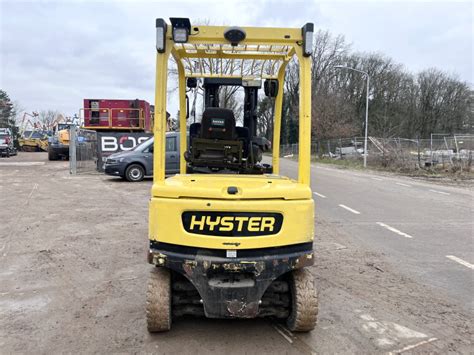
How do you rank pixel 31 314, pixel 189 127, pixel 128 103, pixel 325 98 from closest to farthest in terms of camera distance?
1. pixel 31 314
2. pixel 189 127
3. pixel 128 103
4. pixel 325 98

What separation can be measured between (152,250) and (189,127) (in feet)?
6.85

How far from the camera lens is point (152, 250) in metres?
3.65

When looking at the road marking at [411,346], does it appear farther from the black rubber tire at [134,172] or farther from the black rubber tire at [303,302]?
the black rubber tire at [134,172]

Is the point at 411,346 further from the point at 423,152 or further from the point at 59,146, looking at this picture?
the point at 59,146

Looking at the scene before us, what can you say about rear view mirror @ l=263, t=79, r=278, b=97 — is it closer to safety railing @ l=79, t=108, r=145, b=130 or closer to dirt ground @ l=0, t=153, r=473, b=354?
dirt ground @ l=0, t=153, r=473, b=354

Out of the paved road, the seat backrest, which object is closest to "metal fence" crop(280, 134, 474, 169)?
the paved road

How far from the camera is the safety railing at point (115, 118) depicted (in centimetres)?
2142

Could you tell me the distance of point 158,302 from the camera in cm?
364

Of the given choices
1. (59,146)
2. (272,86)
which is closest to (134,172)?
(272,86)

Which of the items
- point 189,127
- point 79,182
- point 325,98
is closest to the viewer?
point 189,127

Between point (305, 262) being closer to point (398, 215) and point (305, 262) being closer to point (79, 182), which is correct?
point (398, 215)

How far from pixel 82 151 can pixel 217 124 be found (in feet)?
57.4

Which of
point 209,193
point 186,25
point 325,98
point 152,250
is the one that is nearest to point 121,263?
point 152,250

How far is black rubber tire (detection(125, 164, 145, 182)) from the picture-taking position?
16562mm
